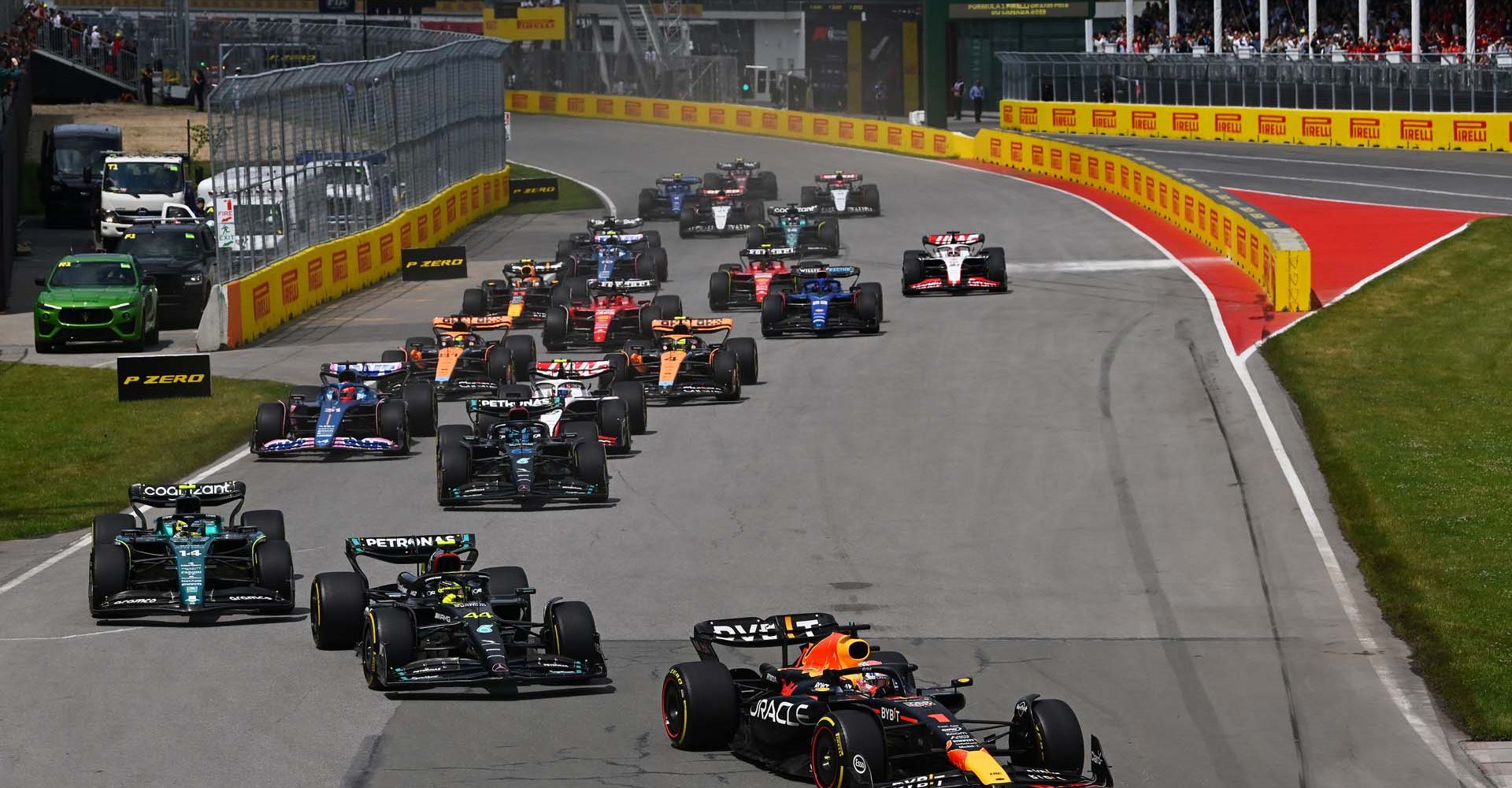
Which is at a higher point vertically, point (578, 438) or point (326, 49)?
point (326, 49)

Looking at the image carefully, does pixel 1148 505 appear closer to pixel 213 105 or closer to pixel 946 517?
pixel 946 517

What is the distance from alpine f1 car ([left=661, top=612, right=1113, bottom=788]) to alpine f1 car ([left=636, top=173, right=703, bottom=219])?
38094 millimetres

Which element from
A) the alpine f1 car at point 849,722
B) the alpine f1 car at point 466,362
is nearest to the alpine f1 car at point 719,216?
the alpine f1 car at point 466,362

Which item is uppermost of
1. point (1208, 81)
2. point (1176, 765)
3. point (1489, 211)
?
point (1208, 81)

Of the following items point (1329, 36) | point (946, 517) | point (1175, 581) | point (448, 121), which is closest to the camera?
point (1175, 581)

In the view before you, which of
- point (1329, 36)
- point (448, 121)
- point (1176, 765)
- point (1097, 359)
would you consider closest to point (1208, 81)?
point (1329, 36)

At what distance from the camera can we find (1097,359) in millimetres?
29609

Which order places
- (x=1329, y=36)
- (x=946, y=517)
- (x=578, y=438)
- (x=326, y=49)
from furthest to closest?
(x=326, y=49), (x=1329, y=36), (x=578, y=438), (x=946, y=517)

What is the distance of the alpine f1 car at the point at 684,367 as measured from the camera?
2661cm

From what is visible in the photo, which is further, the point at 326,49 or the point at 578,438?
the point at 326,49

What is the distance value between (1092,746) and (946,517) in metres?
8.99

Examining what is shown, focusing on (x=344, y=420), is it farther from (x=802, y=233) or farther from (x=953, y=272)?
(x=802, y=233)

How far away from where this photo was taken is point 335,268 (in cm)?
3953

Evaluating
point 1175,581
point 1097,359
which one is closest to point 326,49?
point 1097,359
